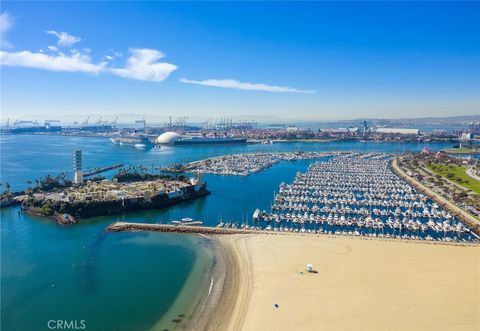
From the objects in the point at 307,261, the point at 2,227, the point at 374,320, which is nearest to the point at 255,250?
the point at 307,261

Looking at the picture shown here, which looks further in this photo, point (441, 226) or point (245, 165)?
point (245, 165)

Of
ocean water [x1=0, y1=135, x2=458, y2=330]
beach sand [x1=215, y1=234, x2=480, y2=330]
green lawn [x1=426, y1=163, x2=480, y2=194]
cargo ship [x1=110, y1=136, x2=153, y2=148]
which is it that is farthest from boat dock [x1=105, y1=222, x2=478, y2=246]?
cargo ship [x1=110, y1=136, x2=153, y2=148]

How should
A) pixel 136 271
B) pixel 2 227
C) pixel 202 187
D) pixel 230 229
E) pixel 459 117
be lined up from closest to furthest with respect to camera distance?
pixel 136 271 → pixel 230 229 → pixel 2 227 → pixel 202 187 → pixel 459 117

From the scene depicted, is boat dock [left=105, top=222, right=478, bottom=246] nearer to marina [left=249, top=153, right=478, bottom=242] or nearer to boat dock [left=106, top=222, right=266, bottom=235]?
boat dock [left=106, top=222, right=266, bottom=235]

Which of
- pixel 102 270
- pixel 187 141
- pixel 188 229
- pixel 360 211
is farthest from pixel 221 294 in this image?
pixel 187 141

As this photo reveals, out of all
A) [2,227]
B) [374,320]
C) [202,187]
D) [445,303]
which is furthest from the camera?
[202,187]

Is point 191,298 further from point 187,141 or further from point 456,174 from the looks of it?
point 187,141

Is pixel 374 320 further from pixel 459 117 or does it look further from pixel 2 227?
pixel 459 117

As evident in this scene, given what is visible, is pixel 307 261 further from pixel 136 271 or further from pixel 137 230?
pixel 137 230
